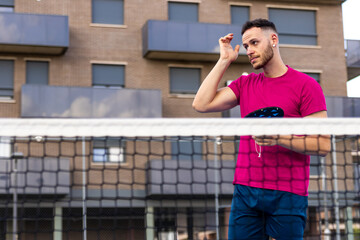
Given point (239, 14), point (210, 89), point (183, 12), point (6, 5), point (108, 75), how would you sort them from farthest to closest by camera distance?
point (239, 14), point (183, 12), point (108, 75), point (6, 5), point (210, 89)

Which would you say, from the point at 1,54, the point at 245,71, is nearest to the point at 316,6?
the point at 245,71

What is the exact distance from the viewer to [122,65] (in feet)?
90.7

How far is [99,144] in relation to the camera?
2736 centimetres

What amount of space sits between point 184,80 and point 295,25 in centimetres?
614

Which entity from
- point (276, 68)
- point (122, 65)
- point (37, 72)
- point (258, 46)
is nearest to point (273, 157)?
point (276, 68)

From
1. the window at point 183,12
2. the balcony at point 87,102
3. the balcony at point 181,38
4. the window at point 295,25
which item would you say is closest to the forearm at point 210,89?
the balcony at point 87,102

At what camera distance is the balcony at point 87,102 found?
2498 centimetres

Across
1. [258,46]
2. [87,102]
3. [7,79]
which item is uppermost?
[7,79]

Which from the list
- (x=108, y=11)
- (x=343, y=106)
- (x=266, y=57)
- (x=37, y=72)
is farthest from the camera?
(x=343, y=106)

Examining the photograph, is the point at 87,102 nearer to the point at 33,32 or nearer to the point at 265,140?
the point at 33,32

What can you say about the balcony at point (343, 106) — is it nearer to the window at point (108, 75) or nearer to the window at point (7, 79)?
the window at point (108, 75)

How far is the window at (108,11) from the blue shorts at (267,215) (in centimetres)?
2440

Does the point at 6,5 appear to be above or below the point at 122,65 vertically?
above

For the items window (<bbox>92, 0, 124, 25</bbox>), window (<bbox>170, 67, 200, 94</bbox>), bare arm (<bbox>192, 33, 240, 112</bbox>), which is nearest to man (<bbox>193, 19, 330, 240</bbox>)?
bare arm (<bbox>192, 33, 240, 112</bbox>)
